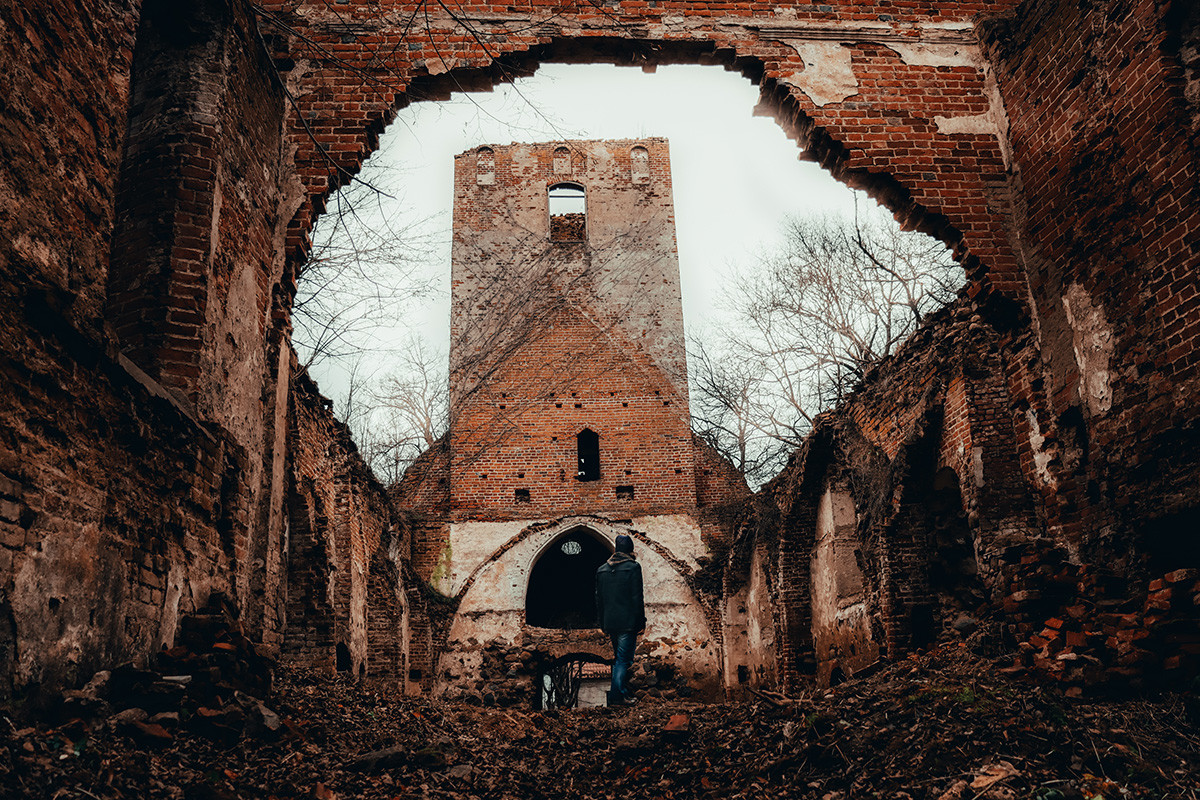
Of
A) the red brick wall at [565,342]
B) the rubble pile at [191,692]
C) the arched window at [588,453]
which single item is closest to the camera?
the rubble pile at [191,692]

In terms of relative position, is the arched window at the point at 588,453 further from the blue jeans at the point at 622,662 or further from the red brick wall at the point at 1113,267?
the red brick wall at the point at 1113,267

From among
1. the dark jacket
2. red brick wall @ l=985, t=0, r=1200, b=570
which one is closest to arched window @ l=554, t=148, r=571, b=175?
the dark jacket

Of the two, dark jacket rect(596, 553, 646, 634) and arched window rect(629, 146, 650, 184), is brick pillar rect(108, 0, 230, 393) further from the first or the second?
arched window rect(629, 146, 650, 184)

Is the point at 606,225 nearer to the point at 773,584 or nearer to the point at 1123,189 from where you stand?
the point at 773,584

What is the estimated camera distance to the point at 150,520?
443 centimetres

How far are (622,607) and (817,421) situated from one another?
5.04m

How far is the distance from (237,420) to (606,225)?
52.1ft

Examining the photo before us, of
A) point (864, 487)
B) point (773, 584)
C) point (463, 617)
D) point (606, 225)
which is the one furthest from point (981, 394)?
point (606, 225)

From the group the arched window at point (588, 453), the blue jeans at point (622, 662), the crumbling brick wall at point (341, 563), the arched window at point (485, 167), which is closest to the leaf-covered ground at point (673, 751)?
the blue jeans at point (622, 662)

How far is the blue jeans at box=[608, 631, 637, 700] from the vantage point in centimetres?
815

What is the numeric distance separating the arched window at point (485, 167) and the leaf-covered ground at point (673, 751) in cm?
1656

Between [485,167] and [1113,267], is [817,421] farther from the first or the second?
[485,167]

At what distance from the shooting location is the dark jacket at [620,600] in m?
8.47

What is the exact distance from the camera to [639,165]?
2161 centimetres
